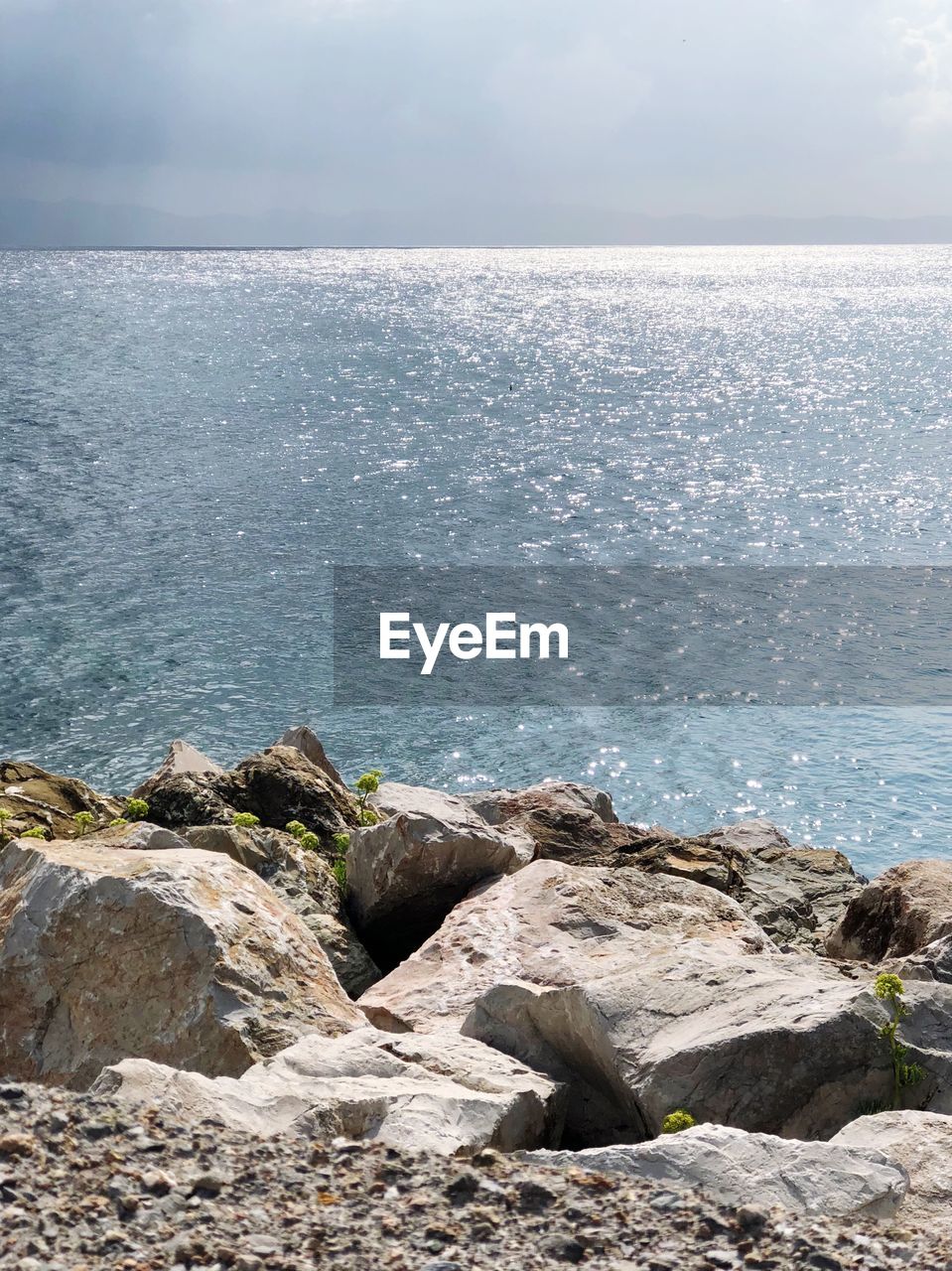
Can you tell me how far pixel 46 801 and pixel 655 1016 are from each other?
7.92m

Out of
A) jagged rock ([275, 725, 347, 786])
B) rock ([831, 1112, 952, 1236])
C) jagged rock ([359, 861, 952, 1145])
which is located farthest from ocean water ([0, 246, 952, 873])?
rock ([831, 1112, 952, 1236])

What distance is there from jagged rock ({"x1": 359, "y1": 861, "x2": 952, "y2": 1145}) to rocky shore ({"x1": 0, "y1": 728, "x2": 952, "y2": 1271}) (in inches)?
0.9

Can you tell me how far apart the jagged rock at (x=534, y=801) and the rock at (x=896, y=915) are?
4.14 m

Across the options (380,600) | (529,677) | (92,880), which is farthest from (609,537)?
(92,880)

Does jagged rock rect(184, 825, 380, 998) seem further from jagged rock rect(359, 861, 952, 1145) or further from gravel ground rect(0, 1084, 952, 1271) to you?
gravel ground rect(0, 1084, 952, 1271)

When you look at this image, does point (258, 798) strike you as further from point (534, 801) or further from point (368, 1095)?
point (368, 1095)

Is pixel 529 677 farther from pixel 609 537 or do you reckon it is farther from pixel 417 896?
pixel 417 896

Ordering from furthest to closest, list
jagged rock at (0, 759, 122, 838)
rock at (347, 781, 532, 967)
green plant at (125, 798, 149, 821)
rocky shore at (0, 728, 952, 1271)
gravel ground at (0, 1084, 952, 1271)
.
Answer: green plant at (125, 798, 149, 821) → jagged rock at (0, 759, 122, 838) → rock at (347, 781, 532, 967) → rocky shore at (0, 728, 952, 1271) → gravel ground at (0, 1084, 952, 1271)

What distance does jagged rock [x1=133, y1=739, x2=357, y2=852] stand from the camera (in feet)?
44.1

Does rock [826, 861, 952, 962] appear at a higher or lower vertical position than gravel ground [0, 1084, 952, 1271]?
lower

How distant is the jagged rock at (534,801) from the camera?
1584 cm

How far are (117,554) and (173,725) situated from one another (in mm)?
15577

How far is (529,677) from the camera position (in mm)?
30156

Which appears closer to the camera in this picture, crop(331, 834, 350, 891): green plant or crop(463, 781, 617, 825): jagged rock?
crop(331, 834, 350, 891): green plant
